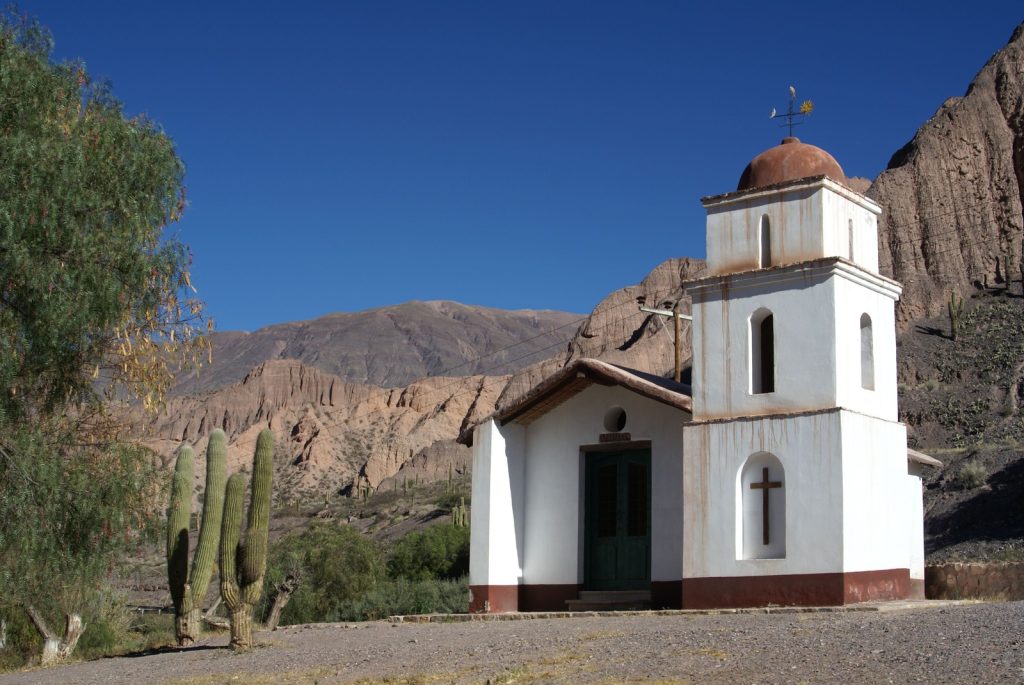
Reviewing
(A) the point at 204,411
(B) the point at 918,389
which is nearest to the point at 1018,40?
(B) the point at 918,389

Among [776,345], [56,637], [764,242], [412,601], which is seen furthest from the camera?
[412,601]

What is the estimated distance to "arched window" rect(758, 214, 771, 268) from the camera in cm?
1997

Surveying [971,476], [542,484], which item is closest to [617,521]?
[542,484]

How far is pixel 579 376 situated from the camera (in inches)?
856

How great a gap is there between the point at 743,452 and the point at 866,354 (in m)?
2.62

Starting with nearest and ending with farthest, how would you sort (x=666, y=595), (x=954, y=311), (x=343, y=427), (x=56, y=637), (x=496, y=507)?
(x=666, y=595), (x=496, y=507), (x=56, y=637), (x=954, y=311), (x=343, y=427)

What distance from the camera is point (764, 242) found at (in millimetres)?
20016

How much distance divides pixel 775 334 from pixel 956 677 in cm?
919

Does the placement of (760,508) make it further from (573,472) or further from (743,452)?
(573,472)

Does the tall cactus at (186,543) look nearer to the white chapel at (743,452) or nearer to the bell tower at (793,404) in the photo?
the white chapel at (743,452)

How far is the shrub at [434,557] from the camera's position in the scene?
40.6 metres

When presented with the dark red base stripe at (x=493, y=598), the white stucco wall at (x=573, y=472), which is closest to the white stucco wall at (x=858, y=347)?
the white stucco wall at (x=573, y=472)

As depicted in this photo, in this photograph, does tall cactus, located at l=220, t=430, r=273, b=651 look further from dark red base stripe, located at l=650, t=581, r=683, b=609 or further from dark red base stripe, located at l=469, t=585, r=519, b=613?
dark red base stripe, located at l=650, t=581, r=683, b=609

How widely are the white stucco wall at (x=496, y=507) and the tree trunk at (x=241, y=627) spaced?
4264mm
